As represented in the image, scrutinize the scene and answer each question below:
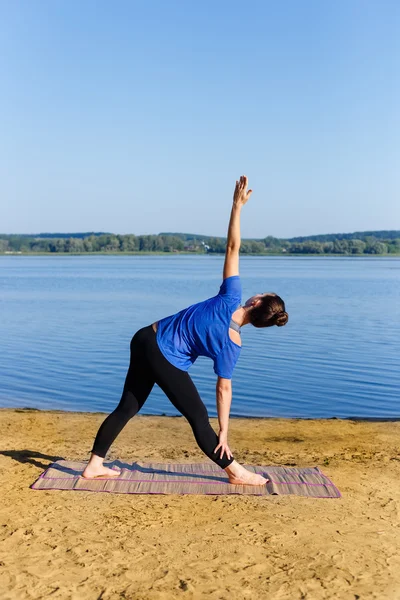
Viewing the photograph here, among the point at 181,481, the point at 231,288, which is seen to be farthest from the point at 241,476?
the point at 231,288

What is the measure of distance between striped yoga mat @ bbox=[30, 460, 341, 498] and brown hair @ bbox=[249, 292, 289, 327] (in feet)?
4.75

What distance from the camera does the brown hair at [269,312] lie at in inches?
200

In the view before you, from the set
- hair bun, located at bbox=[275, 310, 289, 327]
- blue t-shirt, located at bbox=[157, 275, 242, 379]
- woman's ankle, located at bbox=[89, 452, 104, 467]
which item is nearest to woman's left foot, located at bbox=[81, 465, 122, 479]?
woman's ankle, located at bbox=[89, 452, 104, 467]

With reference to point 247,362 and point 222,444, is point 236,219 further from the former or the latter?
point 247,362

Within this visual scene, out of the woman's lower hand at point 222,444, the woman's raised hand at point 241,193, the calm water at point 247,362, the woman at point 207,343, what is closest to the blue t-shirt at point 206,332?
the woman at point 207,343

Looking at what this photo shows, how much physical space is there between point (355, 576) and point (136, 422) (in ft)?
17.3

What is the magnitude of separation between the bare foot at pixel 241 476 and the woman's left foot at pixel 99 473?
1.00 metres

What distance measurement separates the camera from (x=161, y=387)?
17.9 ft

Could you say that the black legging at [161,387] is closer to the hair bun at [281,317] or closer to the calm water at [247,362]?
the hair bun at [281,317]

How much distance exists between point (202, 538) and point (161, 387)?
1245 mm

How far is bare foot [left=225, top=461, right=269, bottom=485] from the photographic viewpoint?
18.6 ft

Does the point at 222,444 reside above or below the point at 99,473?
above

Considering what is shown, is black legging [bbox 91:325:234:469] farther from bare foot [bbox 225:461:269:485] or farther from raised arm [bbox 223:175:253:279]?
raised arm [bbox 223:175:253:279]

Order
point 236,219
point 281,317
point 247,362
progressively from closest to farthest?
1. point 281,317
2. point 236,219
3. point 247,362
